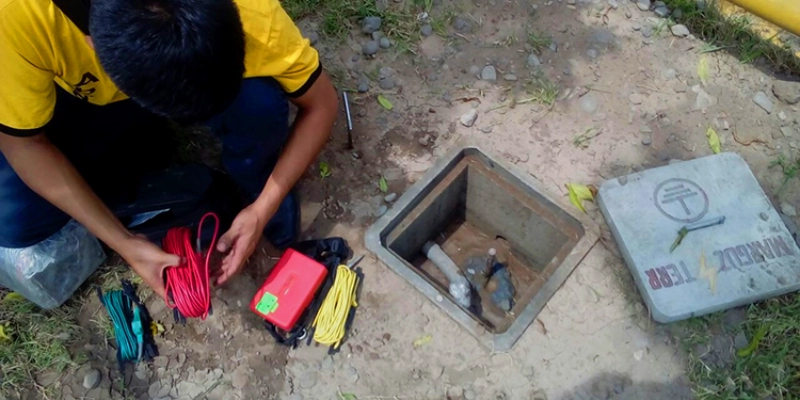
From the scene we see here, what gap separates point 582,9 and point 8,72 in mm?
2138

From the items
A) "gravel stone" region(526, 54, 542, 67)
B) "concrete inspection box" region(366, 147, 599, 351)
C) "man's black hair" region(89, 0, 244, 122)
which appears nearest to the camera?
"man's black hair" region(89, 0, 244, 122)

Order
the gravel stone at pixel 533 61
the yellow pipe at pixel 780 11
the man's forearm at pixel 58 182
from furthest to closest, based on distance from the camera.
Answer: the gravel stone at pixel 533 61, the yellow pipe at pixel 780 11, the man's forearm at pixel 58 182

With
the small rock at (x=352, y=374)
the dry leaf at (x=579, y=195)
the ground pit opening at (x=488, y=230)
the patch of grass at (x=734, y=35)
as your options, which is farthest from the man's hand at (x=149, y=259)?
the patch of grass at (x=734, y=35)

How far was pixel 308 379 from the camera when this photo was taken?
1.91m

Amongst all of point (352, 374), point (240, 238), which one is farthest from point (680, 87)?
point (240, 238)

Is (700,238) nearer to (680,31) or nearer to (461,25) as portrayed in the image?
(680,31)

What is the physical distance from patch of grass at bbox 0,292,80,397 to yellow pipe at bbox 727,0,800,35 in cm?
259

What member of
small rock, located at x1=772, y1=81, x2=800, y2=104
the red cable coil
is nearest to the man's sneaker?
the red cable coil

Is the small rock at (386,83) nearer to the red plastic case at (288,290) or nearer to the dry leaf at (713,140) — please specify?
the red plastic case at (288,290)

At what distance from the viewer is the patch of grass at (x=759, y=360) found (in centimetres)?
184

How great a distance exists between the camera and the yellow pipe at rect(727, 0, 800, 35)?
7.01ft

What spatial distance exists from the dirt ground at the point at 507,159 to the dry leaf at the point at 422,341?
14 mm

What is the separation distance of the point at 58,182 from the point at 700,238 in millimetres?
1955

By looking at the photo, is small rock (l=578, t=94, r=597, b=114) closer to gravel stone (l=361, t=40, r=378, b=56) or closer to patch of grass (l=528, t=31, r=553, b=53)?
patch of grass (l=528, t=31, r=553, b=53)
